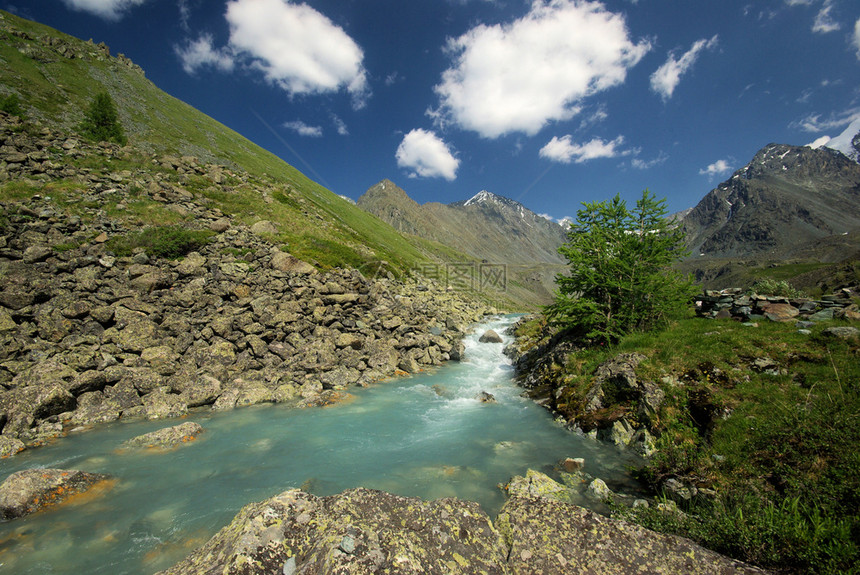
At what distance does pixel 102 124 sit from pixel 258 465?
68412 millimetres

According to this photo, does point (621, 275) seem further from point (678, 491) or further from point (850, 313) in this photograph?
point (678, 491)

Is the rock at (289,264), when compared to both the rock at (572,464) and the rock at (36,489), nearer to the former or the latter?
the rock at (36,489)

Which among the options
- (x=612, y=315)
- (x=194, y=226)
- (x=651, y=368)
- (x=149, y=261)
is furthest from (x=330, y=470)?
(x=194, y=226)

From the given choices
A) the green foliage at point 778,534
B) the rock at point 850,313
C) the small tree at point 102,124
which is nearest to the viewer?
the green foliage at point 778,534

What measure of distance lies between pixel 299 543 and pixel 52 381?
54.0 feet

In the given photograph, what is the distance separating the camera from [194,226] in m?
29.3

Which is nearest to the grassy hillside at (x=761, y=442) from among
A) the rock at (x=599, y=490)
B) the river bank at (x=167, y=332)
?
the rock at (x=599, y=490)

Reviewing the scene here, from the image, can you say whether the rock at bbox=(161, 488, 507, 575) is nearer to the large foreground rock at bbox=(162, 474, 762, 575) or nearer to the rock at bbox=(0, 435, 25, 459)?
→ the large foreground rock at bbox=(162, 474, 762, 575)

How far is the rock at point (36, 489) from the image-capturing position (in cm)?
759

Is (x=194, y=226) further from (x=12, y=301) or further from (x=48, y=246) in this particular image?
(x=12, y=301)

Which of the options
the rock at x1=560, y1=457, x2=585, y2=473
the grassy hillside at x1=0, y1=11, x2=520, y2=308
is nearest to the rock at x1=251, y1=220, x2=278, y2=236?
the grassy hillside at x1=0, y1=11, x2=520, y2=308

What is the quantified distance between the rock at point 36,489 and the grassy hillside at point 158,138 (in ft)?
75.3

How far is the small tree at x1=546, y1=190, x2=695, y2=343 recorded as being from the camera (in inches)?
664

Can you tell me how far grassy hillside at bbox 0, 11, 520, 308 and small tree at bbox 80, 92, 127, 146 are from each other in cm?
200
